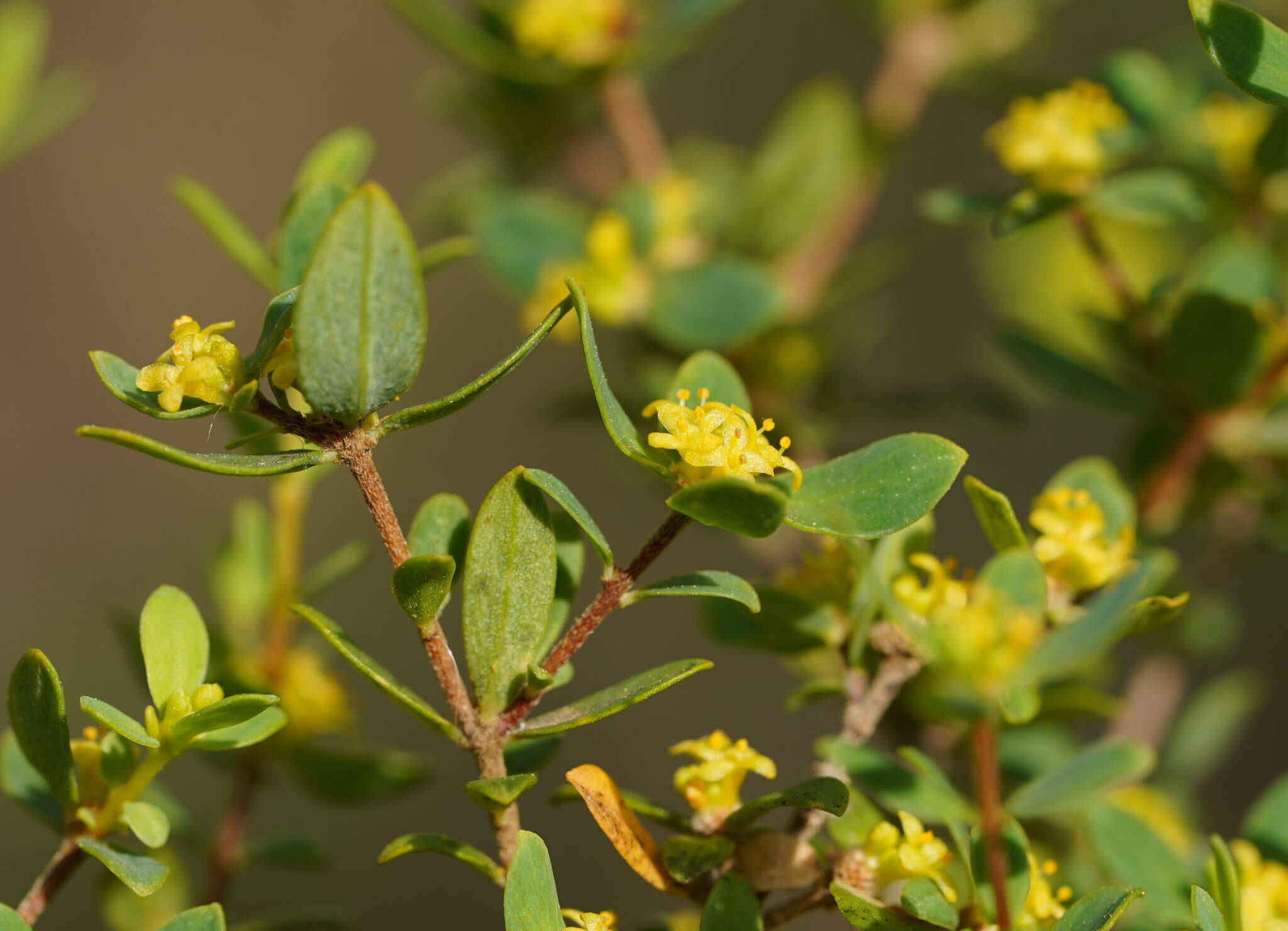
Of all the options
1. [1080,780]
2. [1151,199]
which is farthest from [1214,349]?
[1080,780]

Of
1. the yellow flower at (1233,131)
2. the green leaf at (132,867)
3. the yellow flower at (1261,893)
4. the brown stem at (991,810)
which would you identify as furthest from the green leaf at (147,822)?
the yellow flower at (1233,131)

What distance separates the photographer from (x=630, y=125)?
77.3 inches

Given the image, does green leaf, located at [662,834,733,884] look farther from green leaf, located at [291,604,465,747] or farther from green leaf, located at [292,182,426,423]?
green leaf, located at [292,182,426,423]

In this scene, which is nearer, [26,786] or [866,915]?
[866,915]

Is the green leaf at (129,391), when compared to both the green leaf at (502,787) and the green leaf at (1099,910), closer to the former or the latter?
the green leaf at (502,787)

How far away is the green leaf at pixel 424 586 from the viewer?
0.82 meters

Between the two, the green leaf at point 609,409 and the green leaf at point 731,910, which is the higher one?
the green leaf at point 609,409

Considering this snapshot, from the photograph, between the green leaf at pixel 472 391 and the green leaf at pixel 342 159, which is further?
the green leaf at pixel 342 159

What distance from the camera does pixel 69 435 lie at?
17.4 feet

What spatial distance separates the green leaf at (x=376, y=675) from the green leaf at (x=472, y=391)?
135mm

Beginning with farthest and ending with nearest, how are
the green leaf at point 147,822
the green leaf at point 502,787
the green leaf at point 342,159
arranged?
the green leaf at point 342,159 → the green leaf at point 147,822 → the green leaf at point 502,787

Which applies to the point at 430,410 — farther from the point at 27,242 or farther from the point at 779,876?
the point at 27,242

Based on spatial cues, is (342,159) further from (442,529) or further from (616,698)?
(616,698)

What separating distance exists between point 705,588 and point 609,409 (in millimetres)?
141
